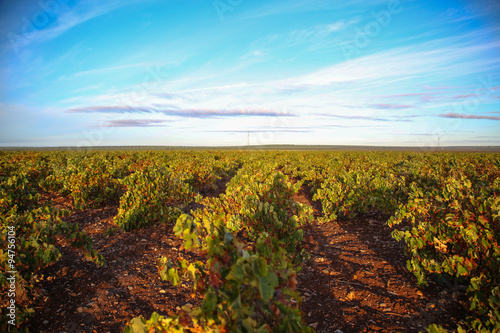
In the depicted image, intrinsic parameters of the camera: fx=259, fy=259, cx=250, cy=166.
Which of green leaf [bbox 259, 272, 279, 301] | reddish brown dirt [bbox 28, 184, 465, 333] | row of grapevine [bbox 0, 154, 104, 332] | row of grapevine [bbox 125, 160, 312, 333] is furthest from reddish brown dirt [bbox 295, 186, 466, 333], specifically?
row of grapevine [bbox 0, 154, 104, 332]

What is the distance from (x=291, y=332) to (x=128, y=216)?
20.4 ft

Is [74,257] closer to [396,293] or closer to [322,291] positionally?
[322,291]

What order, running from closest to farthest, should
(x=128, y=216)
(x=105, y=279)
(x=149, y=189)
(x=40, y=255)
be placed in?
1. (x=40, y=255)
2. (x=105, y=279)
3. (x=128, y=216)
4. (x=149, y=189)

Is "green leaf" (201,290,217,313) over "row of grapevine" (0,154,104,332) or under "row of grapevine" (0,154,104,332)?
over

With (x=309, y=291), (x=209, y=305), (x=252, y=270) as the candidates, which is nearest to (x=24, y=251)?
(x=209, y=305)

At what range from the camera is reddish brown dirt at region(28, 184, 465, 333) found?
367 centimetres

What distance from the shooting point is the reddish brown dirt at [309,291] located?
3.67 meters

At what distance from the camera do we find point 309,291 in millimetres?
4566

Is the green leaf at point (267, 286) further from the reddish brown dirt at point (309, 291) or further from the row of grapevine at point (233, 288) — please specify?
the reddish brown dirt at point (309, 291)

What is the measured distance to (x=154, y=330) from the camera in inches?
68.6

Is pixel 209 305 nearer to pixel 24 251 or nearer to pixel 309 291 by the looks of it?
pixel 24 251

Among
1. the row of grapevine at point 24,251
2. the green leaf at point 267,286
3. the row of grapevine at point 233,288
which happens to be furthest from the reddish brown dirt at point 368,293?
the row of grapevine at point 24,251

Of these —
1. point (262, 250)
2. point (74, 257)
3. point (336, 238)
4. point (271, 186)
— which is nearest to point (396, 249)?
point (336, 238)

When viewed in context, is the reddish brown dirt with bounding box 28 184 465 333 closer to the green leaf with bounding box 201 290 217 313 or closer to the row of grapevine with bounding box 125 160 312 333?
the row of grapevine with bounding box 125 160 312 333
